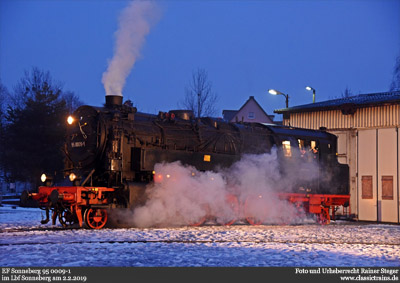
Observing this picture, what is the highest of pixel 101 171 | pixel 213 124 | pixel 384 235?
pixel 213 124

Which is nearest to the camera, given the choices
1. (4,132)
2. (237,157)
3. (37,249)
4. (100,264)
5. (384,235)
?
(100,264)

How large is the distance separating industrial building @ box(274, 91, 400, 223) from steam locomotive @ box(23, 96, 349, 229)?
18.4 feet

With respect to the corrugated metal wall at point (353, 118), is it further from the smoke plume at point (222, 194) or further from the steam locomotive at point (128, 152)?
the steam locomotive at point (128, 152)

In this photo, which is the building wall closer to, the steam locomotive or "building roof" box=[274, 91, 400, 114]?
"building roof" box=[274, 91, 400, 114]

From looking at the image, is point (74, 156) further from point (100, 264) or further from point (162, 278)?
point (162, 278)

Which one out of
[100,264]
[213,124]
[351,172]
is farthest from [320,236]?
[351,172]

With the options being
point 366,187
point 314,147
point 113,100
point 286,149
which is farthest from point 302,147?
point 113,100

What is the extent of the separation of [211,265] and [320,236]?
6312 mm

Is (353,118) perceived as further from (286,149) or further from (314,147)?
(286,149)

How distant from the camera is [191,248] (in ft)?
36.7

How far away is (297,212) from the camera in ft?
66.0

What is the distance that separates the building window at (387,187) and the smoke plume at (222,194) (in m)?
4.55

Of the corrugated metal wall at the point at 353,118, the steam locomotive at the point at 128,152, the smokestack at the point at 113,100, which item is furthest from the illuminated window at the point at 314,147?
the smokestack at the point at 113,100

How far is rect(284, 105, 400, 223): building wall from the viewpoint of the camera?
22984mm
